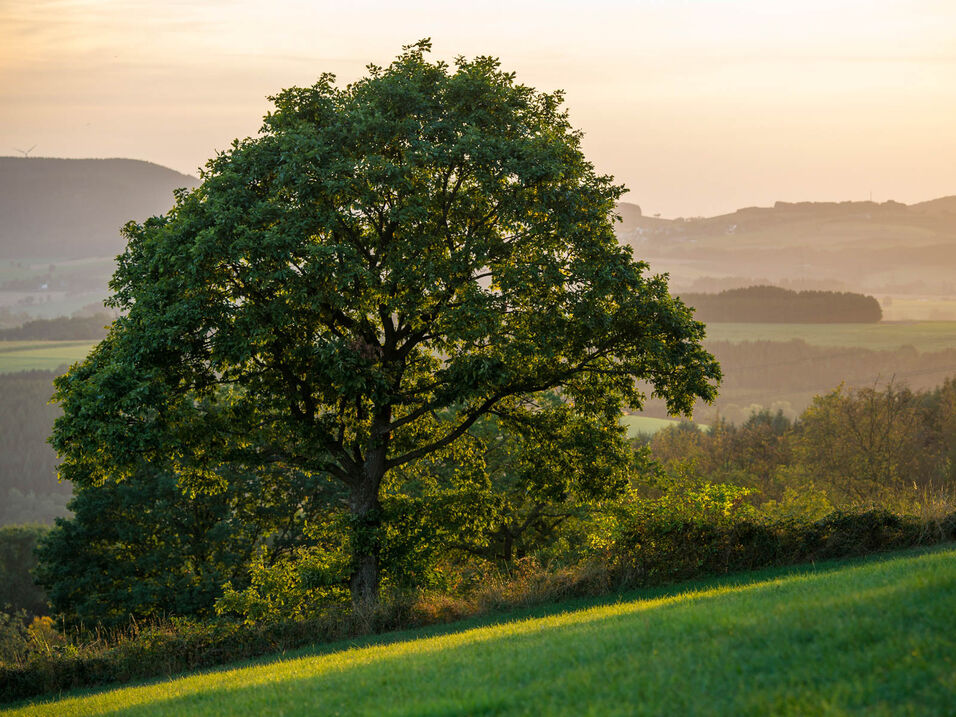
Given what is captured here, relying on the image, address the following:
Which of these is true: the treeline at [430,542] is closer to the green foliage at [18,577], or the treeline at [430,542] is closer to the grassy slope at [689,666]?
the green foliage at [18,577]

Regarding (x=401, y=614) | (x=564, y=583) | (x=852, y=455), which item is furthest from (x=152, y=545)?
(x=852, y=455)

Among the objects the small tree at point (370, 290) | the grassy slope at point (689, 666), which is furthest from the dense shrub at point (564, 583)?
the grassy slope at point (689, 666)

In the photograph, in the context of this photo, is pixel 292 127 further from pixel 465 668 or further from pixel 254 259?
pixel 465 668

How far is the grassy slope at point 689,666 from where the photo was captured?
7.88 meters

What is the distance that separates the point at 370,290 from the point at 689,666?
15.8 metres

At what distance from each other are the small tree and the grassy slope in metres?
9.55

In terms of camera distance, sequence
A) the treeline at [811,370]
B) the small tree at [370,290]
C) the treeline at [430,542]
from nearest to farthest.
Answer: the treeline at [430,542]
the small tree at [370,290]
the treeline at [811,370]

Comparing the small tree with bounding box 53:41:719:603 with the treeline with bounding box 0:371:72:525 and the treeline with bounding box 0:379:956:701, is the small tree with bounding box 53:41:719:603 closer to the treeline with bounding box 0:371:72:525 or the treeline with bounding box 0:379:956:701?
the treeline with bounding box 0:379:956:701

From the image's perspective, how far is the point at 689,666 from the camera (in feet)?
29.3

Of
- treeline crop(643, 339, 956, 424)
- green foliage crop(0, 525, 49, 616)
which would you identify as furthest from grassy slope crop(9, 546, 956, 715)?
treeline crop(643, 339, 956, 424)

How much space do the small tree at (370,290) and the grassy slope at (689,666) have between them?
955 centimetres

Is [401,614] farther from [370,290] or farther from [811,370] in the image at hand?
[811,370]

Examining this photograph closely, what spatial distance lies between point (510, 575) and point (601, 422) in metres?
6.07

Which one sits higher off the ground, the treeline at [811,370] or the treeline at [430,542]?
the treeline at [430,542]
